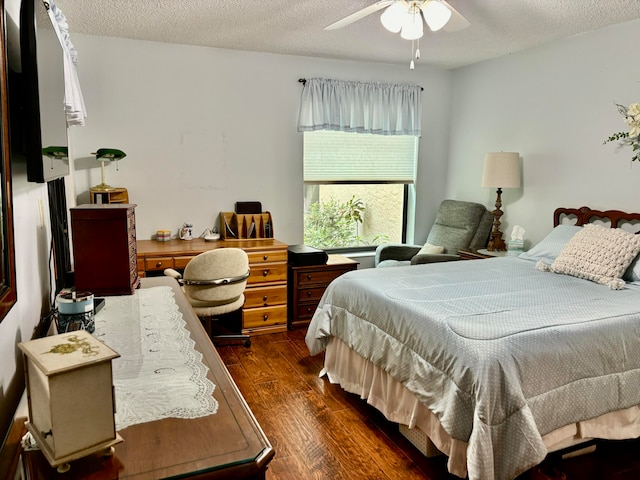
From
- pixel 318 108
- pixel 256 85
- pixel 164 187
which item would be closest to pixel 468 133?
pixel 318 108

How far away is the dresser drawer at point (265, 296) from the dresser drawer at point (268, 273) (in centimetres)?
7

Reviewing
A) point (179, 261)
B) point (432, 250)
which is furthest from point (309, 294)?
point (432, 250)

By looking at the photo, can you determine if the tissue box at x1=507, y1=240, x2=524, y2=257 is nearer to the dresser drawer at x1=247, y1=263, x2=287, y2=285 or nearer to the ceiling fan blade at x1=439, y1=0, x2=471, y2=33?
the dresser drawer at x1=247, y1=263, x2=287, y2=285

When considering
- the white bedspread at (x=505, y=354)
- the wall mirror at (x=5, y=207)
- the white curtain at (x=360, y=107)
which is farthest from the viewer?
the white curtain at (x=360, y=107)

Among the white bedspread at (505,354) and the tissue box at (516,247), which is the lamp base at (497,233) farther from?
the white bedspread at (505,354)

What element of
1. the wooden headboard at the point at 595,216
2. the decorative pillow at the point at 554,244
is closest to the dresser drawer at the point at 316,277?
the decorative pillow at the point at 554,244

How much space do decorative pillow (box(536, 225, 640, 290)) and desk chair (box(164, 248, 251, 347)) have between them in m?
2.13

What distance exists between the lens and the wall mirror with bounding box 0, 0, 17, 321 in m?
1.00

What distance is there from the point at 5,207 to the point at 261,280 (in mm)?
3082

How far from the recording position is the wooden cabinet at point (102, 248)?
193cm

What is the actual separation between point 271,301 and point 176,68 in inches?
85.2

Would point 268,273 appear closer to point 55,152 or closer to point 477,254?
point 477,254

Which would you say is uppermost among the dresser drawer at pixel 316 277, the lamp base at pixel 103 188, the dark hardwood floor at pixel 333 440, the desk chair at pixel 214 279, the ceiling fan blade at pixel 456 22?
the ceiling fan blade at pixel 456 22

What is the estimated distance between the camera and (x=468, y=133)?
5020 millimetres
